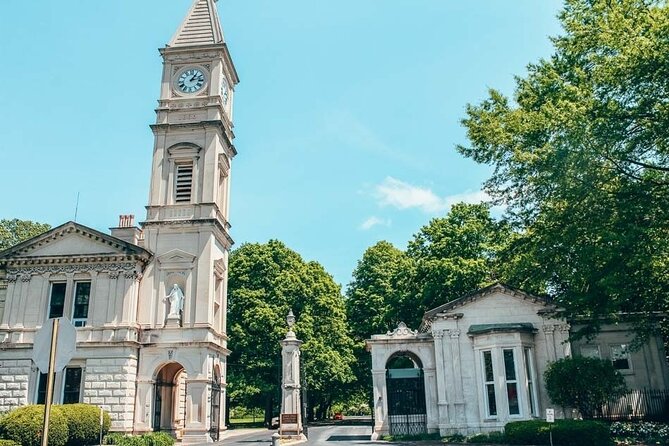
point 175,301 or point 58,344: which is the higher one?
point 175,301

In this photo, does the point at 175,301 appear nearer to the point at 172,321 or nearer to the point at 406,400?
the point at 172,321

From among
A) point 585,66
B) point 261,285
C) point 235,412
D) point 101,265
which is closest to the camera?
point 585,66

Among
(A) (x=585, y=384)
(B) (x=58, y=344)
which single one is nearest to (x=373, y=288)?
(A) (x=585, y=384)

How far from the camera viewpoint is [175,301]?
29781mm

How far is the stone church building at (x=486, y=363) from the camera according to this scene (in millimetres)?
26281

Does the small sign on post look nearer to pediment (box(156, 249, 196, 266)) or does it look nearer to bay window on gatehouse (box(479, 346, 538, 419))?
bay window on gatehouse (box(479, 346, 538, 419))

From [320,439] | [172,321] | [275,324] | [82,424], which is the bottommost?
[320,439]

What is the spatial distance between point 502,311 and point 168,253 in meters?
18.0

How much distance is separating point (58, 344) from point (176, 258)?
81.0ft

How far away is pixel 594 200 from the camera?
20.6m

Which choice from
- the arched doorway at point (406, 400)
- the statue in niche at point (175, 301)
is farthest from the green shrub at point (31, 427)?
the arched doorway at point (406, 400)

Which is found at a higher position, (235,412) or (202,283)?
(202,283)

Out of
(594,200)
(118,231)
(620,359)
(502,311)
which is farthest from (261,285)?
(594,200)

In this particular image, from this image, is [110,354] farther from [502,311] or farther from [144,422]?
[502,311]
